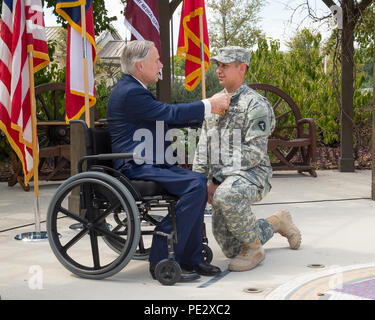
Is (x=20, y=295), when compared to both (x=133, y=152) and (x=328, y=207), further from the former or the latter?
(x=328, y=207)

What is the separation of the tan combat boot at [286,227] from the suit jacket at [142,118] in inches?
35.7

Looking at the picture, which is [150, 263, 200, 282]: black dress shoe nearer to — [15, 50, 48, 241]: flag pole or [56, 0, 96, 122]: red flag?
[15, 50, 48, 241]: flag pole

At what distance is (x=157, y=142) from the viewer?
3.39 meters

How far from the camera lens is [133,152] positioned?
10.9 feet

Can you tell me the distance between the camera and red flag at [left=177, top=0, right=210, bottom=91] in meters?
6.08

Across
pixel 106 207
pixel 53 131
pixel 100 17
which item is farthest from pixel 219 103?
pixel 100 17

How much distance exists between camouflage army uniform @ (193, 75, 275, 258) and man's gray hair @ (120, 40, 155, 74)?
24.0 inches

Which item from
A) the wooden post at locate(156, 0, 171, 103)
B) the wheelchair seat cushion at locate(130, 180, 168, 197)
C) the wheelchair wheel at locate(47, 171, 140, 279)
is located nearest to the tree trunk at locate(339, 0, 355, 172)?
the wooden post at locate(156, 0, 171, 103)

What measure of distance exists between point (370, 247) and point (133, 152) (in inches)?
69.7

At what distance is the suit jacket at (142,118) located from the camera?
3.35 meters

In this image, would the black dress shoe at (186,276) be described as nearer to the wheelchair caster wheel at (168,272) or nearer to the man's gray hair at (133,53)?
the wheelchair caster wheel at (168,272)

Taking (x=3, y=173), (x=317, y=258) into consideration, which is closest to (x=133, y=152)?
(x=317, y=258)

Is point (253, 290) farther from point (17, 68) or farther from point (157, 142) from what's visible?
point (17, 68)

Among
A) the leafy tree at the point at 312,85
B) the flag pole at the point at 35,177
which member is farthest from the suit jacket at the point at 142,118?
the leafy tree at the point at 312,85
